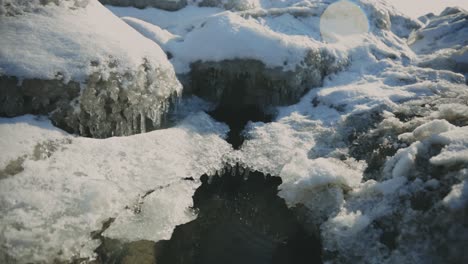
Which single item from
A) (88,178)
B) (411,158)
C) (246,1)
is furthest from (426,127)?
(246,1)

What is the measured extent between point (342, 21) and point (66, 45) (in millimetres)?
14468

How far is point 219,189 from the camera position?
887cm

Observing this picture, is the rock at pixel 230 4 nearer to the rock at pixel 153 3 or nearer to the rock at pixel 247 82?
the rock at pixel 153 3

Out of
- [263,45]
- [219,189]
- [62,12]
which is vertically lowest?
[219,189]

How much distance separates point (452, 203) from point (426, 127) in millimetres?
2986

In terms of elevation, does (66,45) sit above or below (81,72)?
above

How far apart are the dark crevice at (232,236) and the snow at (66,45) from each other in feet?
12.6

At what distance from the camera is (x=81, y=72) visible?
882 cm

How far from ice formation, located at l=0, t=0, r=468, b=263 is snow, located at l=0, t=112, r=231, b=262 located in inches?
1.0

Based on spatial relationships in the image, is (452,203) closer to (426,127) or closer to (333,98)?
(426,127)

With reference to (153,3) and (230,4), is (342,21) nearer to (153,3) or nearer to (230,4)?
(230,4)

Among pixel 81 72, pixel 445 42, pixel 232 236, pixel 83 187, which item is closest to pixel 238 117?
pixel 81 72

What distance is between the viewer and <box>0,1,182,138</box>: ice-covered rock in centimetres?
825

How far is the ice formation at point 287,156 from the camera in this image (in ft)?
19.5
